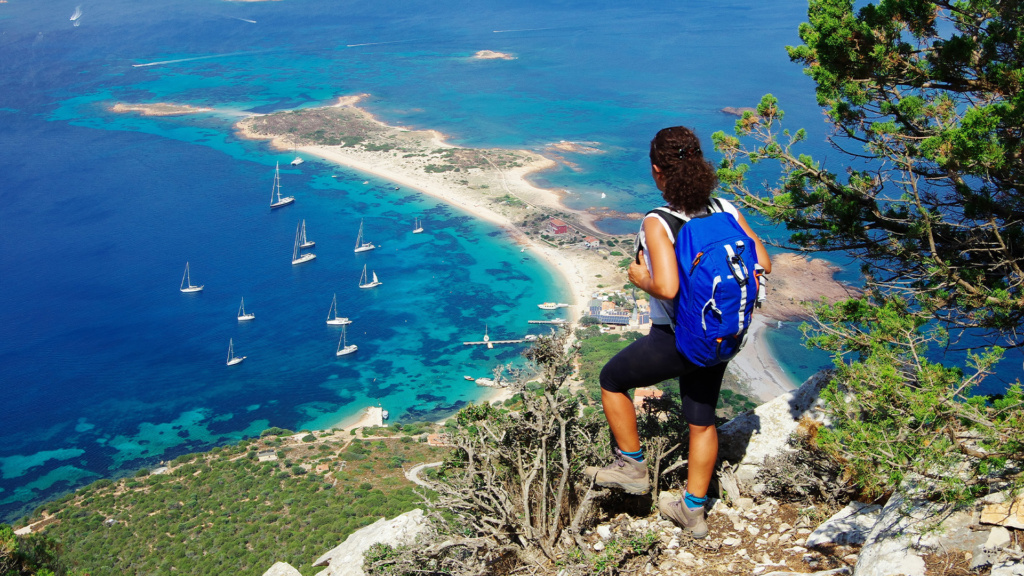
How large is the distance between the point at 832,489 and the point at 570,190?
43997mm

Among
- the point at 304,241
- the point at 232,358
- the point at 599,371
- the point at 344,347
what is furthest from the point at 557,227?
the point at 232,358

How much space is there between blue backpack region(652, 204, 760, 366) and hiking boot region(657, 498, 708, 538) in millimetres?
867

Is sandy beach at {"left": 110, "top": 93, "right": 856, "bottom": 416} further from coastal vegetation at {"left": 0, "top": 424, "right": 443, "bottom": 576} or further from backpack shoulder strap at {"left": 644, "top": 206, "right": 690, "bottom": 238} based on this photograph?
backpack shoulder strap at {"left": 644, "top": 206, "right": 690, "bottom": 238}

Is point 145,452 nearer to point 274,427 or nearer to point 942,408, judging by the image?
point 274,427

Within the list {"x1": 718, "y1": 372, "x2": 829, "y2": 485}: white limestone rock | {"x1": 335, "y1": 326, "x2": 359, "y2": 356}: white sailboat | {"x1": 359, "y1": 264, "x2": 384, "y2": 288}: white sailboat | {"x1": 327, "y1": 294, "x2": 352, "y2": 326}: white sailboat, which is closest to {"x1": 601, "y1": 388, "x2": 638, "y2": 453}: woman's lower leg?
{"x1": 718, "y1": 372, "x2": 829, "y2": 485}: white limestone rock

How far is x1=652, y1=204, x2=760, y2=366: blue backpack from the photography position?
237 centimetres

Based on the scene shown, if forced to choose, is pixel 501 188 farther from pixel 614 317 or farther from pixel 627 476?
pixel 627 476

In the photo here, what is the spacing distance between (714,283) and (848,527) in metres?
1.60

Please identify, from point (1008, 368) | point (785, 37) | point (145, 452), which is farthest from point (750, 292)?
point (785, 37)

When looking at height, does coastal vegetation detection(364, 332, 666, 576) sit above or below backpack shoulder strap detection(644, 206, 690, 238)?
below

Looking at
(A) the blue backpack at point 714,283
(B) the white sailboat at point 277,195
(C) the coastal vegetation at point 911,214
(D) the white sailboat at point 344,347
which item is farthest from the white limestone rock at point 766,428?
(B) the white sailboat at point 277,195

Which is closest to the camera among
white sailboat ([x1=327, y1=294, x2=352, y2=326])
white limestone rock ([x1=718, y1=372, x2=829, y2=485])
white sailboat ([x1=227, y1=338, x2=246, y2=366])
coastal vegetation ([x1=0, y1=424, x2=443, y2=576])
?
white limestone rock ([x1=718, y1=372, x2=829, y2=485])

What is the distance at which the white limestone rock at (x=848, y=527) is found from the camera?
3.02 metres

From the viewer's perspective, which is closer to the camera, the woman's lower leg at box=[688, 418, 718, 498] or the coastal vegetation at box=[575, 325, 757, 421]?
the woman's lower leg at box=[688, 418, 718, 498]
